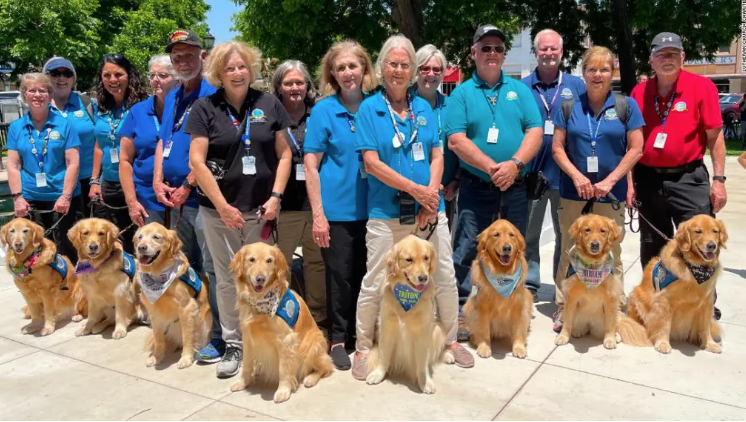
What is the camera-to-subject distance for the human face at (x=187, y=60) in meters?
4.18

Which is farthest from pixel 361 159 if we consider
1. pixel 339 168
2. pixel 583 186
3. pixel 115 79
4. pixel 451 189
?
pixel 115 79

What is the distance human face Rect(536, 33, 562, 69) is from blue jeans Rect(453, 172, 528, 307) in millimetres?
1327

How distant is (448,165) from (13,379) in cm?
367

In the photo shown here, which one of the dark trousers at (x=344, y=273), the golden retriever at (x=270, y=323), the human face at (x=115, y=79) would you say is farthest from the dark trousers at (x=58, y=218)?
the dark trousers at (x=344, y=273)

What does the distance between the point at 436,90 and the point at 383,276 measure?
5.87 ft

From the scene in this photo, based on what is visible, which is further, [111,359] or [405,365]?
[111,359]

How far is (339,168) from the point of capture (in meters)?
A: 3.86

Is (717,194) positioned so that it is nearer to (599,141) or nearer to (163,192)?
(599,141)

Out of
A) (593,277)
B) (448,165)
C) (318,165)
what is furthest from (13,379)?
(593,277)

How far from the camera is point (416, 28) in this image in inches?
566

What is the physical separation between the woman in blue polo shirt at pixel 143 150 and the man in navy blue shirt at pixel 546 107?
317cm

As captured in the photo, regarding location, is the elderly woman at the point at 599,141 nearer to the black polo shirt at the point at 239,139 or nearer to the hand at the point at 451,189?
the hand at the point at 451,189

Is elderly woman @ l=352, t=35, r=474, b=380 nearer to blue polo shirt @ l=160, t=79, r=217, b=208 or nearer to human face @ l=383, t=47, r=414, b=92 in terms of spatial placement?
human face @ l=383, t=47, r=414, b=92

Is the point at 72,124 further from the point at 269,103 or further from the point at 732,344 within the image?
the point at 732,344
